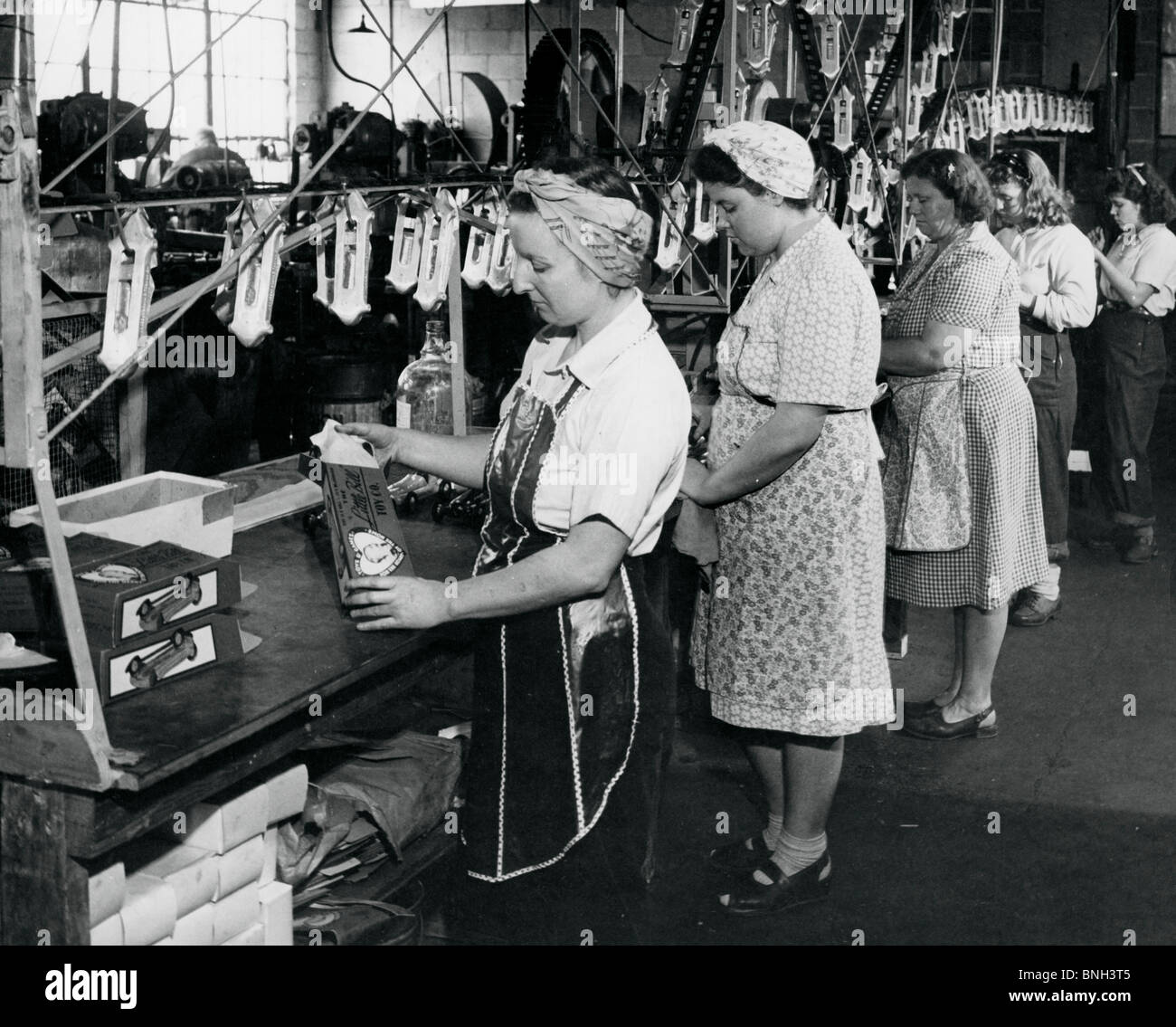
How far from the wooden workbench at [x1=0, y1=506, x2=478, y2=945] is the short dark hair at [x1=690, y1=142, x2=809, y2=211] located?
36.8 inches

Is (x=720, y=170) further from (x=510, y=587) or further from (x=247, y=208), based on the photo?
(x=510, y=587)

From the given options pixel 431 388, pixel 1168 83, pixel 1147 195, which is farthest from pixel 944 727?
pixel 1168 83

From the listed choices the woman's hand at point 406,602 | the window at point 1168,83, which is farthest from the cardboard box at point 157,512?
the window at point 1168,83

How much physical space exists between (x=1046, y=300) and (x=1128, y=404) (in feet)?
4.44

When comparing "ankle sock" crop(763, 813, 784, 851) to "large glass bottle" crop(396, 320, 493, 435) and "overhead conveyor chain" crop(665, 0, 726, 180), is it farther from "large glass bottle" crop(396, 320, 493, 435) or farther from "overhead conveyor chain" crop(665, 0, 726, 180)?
"overhead conveyor chain" crop(665, 0, 726, 180)

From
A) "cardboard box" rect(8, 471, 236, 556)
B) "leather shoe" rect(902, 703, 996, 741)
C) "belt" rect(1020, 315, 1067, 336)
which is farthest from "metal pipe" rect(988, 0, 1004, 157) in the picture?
"cardboard box" rect(8, 471, 236, 556)

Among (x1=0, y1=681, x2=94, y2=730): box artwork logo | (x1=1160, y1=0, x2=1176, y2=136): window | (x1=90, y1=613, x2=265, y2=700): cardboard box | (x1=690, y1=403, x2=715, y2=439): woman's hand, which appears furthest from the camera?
(x1=1160, y1=0, x2=1176, y2=136): window

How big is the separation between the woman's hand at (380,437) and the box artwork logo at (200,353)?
226 cm

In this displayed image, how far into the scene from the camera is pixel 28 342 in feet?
5.59

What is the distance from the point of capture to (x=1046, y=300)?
515 centimetres

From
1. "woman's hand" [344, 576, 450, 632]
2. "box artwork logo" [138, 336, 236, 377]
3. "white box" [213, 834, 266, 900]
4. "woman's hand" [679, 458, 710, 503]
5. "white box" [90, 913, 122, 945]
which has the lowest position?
"white box" [213, 834, 266, 900]

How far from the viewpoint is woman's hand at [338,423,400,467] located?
256 cm

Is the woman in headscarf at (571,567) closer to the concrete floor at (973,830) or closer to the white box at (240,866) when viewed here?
the concrete floor at (973,830)
